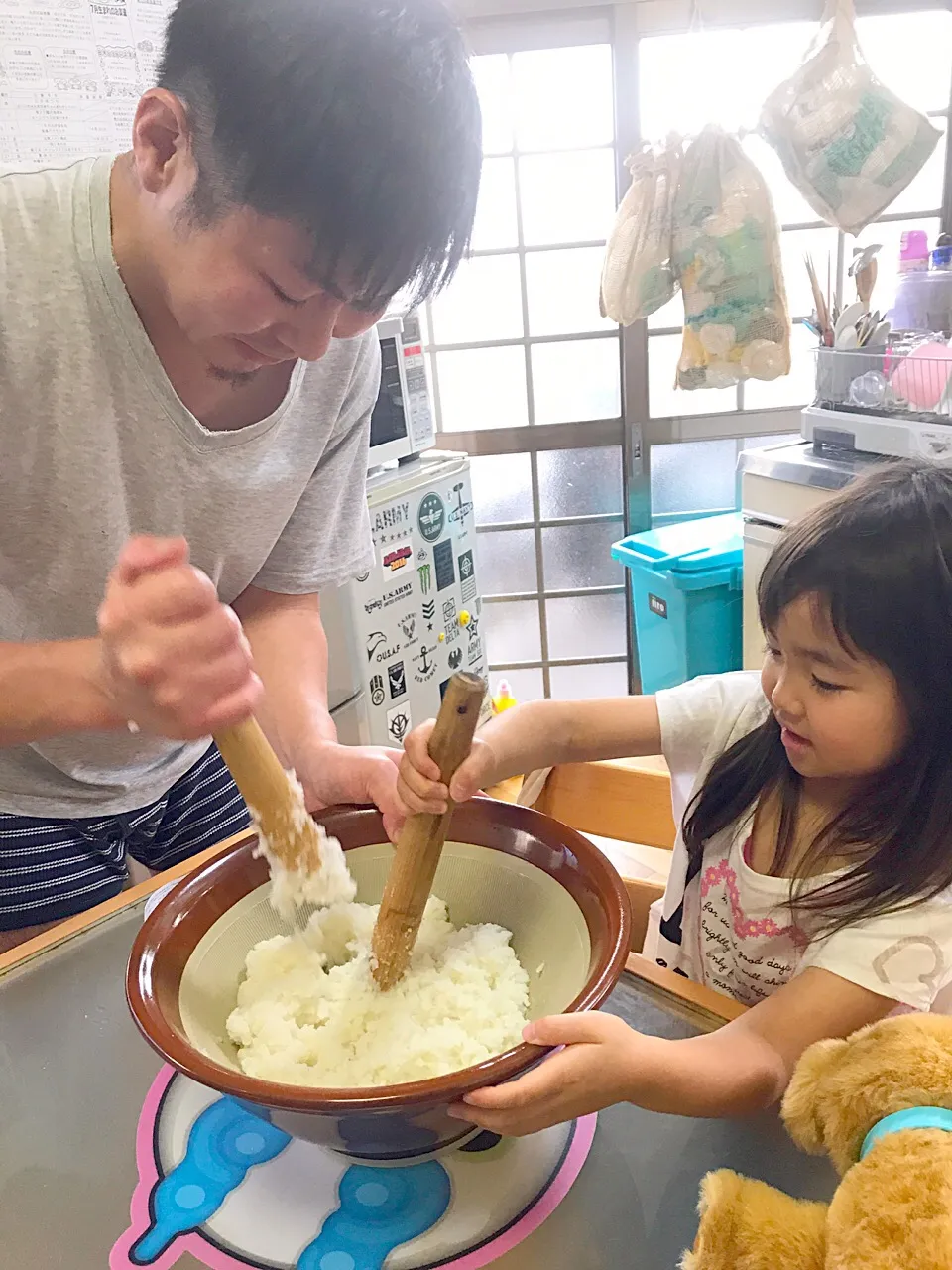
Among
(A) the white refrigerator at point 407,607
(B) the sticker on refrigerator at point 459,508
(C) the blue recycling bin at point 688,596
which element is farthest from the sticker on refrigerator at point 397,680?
(C) the blue recycling bin at point 688,596

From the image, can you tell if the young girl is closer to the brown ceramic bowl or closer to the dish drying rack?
the brown ceramic bowl

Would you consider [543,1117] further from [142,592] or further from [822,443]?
[822,443]

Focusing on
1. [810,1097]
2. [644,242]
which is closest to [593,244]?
[644,242]

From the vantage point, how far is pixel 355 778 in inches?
35.8

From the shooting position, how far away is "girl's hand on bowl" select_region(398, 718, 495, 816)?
73cm

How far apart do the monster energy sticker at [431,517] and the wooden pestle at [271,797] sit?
170 cm

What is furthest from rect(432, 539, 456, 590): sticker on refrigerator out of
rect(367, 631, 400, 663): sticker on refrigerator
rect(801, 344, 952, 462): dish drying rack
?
rect(801, 344, 952, 462): dish drying rack

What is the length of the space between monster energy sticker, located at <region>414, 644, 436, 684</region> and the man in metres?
1.28

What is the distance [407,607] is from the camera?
2.41 meters

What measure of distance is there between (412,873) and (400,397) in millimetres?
1829

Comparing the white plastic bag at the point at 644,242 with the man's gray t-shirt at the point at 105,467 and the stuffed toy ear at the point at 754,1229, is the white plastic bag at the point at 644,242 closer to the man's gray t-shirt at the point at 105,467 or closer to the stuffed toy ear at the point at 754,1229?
the man's gray t-shirt at the point at 105,467

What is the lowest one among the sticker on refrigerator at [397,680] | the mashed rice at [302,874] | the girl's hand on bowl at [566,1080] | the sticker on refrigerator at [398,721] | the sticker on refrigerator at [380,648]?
the sticker on refrigerator at [398,721]

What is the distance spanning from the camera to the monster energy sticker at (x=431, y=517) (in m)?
2.41

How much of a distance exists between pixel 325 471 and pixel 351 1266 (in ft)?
2.53
